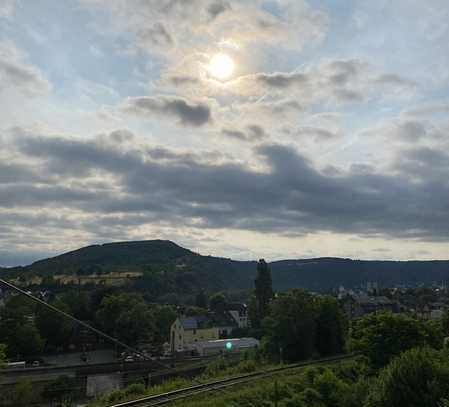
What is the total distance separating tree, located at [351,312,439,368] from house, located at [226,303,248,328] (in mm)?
58493

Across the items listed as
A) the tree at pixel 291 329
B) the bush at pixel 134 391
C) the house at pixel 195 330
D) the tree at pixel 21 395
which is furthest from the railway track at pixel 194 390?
the house at pixel 195 330

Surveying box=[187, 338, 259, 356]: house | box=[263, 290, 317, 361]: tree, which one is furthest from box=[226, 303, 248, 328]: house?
box=[263, 290, 317, 361]: tree

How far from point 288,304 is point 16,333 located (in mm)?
34112

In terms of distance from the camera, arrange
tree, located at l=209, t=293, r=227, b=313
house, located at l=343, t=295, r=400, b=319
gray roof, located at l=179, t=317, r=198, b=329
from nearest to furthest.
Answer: gray roof, located at l=179, t=317, r=198, b=329
tree, located at l=209, t=293, r=227, b=313
house, located at l=343, t=295, r=400, b=319

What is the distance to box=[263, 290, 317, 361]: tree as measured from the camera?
4653 centimetres

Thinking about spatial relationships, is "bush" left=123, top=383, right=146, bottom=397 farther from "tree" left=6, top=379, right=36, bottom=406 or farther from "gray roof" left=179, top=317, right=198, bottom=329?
"gray roof" left=179, top=317, right=198, bottom=329

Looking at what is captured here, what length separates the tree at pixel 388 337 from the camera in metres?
33.7

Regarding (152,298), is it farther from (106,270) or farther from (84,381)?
(84,381)

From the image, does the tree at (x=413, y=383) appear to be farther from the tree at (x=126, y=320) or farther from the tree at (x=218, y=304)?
the tree at (x=218, y=304)

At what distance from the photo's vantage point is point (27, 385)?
3612 cm

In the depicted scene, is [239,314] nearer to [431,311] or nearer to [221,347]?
[221,347]

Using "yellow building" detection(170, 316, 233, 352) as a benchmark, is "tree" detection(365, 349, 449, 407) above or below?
above

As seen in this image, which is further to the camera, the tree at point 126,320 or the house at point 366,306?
the house at point 366,306

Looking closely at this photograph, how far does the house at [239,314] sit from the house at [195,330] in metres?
3.78
